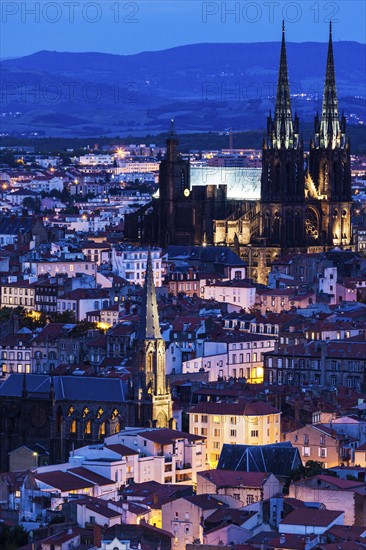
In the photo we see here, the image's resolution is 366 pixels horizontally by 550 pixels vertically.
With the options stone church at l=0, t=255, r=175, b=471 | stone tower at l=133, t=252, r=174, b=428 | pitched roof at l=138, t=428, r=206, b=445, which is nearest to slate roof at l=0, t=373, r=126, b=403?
stone church at l=0, t=255, r=175, b=471

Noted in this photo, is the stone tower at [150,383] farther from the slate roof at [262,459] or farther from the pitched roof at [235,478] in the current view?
the pitched roof at [235,478]

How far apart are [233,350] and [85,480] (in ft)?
82.6

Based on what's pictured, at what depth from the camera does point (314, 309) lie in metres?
103

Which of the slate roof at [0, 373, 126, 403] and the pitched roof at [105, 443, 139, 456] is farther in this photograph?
the slate roof at [0, 373, 126, 403]

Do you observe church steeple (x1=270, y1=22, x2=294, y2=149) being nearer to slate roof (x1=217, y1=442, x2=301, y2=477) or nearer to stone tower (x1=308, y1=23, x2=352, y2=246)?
stone tower (x1=308, y1=23, x2=352, y2=246)

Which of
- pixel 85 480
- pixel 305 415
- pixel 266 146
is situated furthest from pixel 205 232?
pixel 85 480

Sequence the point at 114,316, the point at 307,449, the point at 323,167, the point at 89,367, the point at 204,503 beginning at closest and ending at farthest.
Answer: the point at 204,503 → the point at 307,449 → the point at 89,367 → the point at 114,316 → the point at 323,167

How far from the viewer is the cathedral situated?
13512cm

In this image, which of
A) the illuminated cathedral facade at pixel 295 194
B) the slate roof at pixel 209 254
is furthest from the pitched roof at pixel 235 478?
the illuminated cathedral facade at pixel 295 194

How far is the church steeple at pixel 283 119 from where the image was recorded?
135m

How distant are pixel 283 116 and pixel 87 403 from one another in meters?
58.5

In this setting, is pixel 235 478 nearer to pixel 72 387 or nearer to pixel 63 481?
pixel 63 481

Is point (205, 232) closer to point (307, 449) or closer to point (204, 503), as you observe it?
point (307, 449)

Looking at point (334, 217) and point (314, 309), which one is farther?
point (334, 217)
